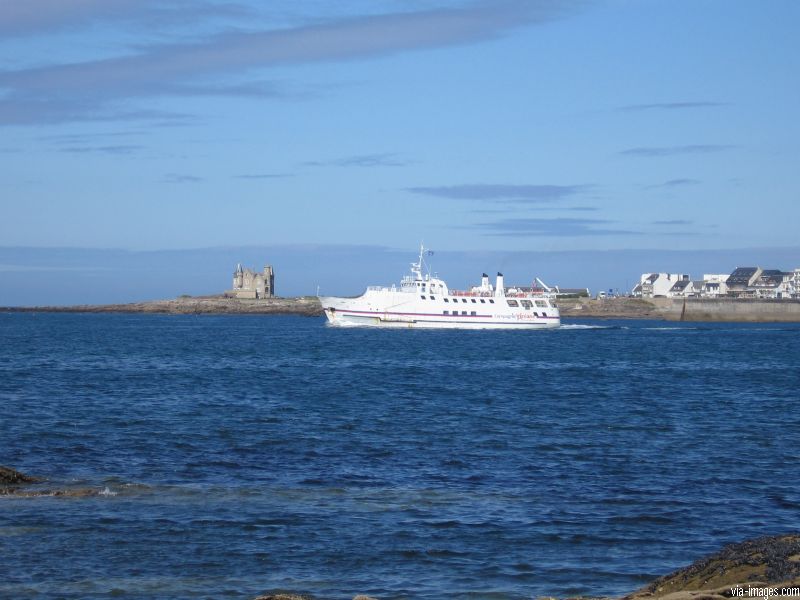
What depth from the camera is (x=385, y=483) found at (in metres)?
15.8

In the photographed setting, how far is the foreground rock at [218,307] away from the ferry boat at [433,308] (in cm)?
5570

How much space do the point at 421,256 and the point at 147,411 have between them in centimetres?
6162

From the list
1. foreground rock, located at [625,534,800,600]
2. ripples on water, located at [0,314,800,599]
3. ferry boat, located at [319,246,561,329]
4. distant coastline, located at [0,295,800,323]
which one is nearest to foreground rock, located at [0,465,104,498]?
ripples on water, located at [0,314,800,599]

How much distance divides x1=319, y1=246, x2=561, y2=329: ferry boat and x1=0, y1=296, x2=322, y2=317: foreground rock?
5570 centimetres

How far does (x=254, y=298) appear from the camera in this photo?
164500 millimetres

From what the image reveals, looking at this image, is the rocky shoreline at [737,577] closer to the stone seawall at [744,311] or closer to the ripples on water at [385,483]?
the ripples on water at [385,483]

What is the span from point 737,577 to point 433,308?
249 feet

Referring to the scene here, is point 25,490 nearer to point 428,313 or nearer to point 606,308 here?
point 428,313

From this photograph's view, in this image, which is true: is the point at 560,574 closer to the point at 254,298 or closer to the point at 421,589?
the point at 421,589

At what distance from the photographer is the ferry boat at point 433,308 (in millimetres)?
84875

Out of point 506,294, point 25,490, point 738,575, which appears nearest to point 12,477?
point 25,490

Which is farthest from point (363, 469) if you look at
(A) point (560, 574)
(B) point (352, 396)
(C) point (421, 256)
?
(C) point (421, 256)

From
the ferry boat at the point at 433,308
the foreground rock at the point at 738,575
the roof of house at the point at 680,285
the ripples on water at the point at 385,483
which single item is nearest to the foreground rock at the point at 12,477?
the ripples on water at the point at 385,483

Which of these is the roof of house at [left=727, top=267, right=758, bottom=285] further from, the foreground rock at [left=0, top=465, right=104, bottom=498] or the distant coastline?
the foreground rock at [left=0, top=465, right=104, bottom=498]
